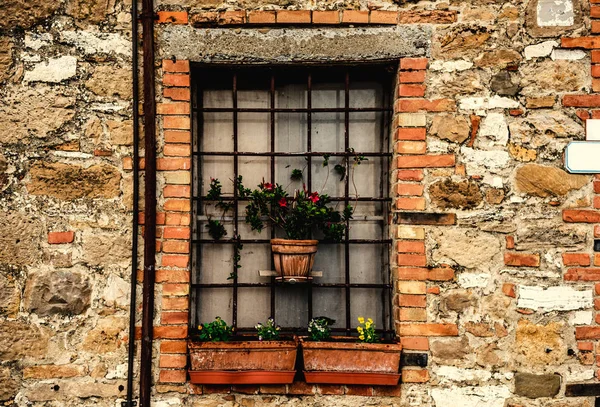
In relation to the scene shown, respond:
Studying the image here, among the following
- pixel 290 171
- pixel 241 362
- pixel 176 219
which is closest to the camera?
pixel 241 362

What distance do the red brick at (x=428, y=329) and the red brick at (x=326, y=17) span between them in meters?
1.79

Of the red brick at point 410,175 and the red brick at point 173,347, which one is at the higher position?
the red brick at point 410,175

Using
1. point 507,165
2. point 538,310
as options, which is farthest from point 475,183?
point 538,310

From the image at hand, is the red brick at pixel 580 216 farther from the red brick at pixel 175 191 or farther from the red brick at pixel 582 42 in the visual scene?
the red brick at pixel 175 191

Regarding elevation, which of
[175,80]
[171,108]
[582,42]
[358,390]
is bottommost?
[358,390]

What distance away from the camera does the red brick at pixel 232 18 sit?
306 cm

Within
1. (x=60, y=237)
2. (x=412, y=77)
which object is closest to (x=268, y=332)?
(x=60, y=237)

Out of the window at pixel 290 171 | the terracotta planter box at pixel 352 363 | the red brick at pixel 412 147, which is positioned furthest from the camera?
the window at pixel 290 171

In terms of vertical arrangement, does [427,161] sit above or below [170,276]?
above

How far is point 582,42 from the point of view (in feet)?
9.87

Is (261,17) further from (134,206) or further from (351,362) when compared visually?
(351,362)

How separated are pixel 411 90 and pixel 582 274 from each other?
1410 millimetres

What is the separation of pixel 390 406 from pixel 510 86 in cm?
194

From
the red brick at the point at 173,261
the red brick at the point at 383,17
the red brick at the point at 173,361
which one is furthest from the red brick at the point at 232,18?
the red brick at the point at 173,361
